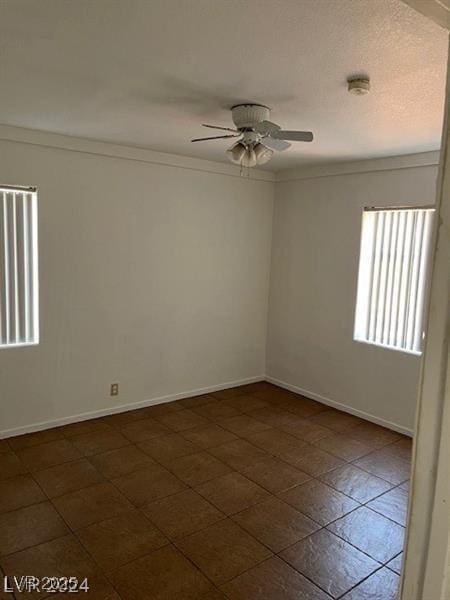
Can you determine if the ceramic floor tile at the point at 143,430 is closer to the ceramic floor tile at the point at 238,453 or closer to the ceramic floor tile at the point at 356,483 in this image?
the ceramic floor tile at the point at 238,453

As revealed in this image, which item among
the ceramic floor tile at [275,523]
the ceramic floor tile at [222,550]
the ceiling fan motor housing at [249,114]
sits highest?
the ceiling fan motor housing at [249,114]

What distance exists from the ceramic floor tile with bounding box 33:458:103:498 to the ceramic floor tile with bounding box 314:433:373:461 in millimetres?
1870

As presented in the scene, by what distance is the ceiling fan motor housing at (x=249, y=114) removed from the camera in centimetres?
254

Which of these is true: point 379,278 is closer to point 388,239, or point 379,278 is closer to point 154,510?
point 388,239

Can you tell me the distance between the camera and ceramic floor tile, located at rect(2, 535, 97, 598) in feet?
7.23

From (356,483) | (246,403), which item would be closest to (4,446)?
(246,403)

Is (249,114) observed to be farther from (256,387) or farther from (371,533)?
(256,387)

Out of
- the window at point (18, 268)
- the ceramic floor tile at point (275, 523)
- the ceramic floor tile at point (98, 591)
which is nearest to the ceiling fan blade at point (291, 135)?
the window at point (18, 268)

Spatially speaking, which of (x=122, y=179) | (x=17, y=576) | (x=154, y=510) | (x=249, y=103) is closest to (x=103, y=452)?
(x=154, y=510)

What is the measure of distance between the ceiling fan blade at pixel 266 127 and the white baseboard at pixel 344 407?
291 cm

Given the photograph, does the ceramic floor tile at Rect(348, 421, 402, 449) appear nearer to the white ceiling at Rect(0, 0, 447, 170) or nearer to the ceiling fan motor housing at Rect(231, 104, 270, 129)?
the white ceiling at Rect(0, 0, 447, 170)

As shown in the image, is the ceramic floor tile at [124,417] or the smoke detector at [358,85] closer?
the smoke detector at [358,85]

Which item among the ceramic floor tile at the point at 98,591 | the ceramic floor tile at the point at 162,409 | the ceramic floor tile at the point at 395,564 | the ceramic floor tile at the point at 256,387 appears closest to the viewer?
the ceramic floor tile at the point at 98,591

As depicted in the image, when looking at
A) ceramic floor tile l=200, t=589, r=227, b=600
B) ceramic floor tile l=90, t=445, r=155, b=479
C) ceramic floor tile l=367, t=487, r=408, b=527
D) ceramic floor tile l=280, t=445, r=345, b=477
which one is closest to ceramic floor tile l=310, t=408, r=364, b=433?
ceramic floor tile l=280, t=445, r=345, b=477
